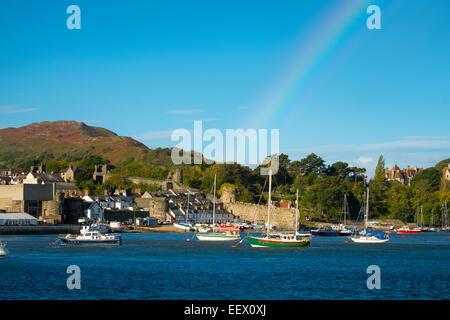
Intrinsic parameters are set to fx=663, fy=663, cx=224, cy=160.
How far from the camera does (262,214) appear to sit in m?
127

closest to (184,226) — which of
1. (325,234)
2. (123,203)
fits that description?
(123,203)

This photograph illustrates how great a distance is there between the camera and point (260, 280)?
40469 mm

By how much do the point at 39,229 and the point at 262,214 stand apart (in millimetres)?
47762

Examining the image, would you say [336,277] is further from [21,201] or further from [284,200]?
[284,200]

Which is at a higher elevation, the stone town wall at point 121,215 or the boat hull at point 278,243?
the stone town wall at point 121,215

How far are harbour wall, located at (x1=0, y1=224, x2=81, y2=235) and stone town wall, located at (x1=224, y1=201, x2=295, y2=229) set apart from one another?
37.4m

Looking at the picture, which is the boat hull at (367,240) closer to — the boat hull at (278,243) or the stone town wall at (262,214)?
the boat hull at (278,243)

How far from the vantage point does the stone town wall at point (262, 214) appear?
404 ft

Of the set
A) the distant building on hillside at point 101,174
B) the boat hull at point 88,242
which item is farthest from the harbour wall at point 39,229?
the distant building on hillside at point 101,174

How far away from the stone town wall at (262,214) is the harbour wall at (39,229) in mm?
37437

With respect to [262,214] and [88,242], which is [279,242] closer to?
[88,242]
